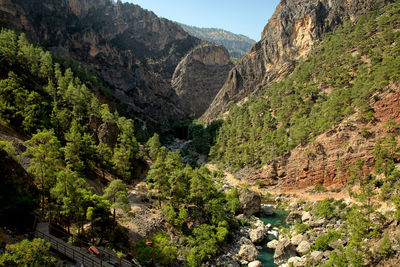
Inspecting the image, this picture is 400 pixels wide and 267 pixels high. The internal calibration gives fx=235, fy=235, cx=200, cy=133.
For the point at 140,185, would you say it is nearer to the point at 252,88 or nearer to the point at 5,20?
the point at 252,88

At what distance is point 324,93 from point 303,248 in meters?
53.6

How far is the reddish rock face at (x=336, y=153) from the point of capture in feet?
164

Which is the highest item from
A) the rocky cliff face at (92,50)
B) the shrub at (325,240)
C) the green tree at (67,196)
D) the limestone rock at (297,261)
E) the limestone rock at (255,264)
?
the rocky cliff face at (92,50)

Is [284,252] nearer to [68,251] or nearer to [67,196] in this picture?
[68,251]

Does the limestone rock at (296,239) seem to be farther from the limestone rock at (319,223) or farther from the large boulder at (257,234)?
the limestone rock at (319,223)

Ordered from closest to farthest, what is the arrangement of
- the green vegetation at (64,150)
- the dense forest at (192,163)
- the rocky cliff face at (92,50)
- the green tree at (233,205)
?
the green vegetation at (64,150) → the dense forest at (192,163) → the green tree at (233,205) → the rocky cliff face at (92,50)

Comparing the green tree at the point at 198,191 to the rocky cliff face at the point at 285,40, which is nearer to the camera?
the green tree at the point at 198,191

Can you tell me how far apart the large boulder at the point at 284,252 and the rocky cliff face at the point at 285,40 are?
280 feet

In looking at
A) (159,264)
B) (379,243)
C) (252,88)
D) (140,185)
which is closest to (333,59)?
(252,88)

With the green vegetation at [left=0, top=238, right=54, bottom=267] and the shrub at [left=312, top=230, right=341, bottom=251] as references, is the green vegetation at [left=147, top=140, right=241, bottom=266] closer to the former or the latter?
the shrub at [left=312, top=230, right=341, bottom=251]

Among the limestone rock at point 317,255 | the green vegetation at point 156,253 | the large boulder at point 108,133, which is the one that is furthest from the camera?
the large boulder at point 108,133

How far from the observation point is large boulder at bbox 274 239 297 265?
32.3 m

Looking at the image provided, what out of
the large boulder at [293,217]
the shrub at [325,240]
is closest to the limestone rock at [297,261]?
the shrub at [325,240]

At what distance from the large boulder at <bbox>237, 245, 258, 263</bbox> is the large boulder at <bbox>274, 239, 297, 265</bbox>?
9.39 feet
